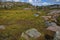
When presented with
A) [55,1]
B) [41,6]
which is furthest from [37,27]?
[55,1]

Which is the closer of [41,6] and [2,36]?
[2,36]

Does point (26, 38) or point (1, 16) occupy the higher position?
point (1, 16)

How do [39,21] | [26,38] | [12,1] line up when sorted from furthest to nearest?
[12,1]
[39,21]
[26,38]

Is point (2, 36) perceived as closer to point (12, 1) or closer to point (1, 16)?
point (1, 16)

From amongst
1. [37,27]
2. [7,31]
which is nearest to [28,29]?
[37,27]

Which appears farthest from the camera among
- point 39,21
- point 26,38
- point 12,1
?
point 12,1

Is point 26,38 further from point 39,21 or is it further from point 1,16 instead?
point 1,16

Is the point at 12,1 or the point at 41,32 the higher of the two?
the point at 12,1

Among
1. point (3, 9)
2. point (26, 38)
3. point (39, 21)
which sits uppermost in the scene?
point (3, 9)

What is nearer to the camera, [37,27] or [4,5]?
[37,27]
